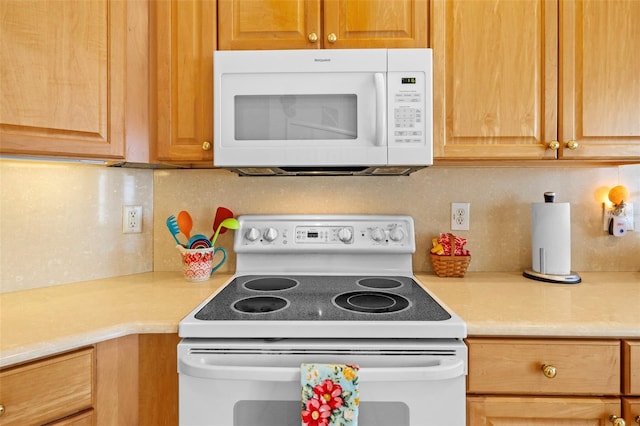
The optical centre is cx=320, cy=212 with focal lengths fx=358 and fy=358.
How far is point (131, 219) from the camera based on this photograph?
1498 millimetres

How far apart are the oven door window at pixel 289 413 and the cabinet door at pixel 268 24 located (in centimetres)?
111

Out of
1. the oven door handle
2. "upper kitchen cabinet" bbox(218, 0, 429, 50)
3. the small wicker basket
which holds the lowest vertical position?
the oven door handle

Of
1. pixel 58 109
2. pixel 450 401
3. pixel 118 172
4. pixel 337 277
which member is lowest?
pixel 450 401

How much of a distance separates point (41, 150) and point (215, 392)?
2.74 ft

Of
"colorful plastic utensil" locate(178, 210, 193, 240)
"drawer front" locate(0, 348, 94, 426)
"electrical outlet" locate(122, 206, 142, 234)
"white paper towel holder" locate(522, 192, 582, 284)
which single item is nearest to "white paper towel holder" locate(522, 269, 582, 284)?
"white paper towel holder" locate(522, 192, 582, 284)

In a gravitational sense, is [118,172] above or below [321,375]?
above

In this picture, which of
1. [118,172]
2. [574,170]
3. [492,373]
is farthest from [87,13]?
[574,170]

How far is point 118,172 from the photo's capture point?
57.6 inches

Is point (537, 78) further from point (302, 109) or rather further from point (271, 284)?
point (271, 284)

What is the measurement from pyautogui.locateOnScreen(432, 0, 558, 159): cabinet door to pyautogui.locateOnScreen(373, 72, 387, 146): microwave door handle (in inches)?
7.8

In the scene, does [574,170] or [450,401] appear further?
[574,170]

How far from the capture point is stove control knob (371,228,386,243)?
1.44m

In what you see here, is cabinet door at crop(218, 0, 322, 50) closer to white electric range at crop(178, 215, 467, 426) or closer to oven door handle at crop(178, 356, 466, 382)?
white electric range at crop(178, 215, 467, 426)

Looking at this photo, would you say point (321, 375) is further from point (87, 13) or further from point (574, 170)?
point (574, 170)
